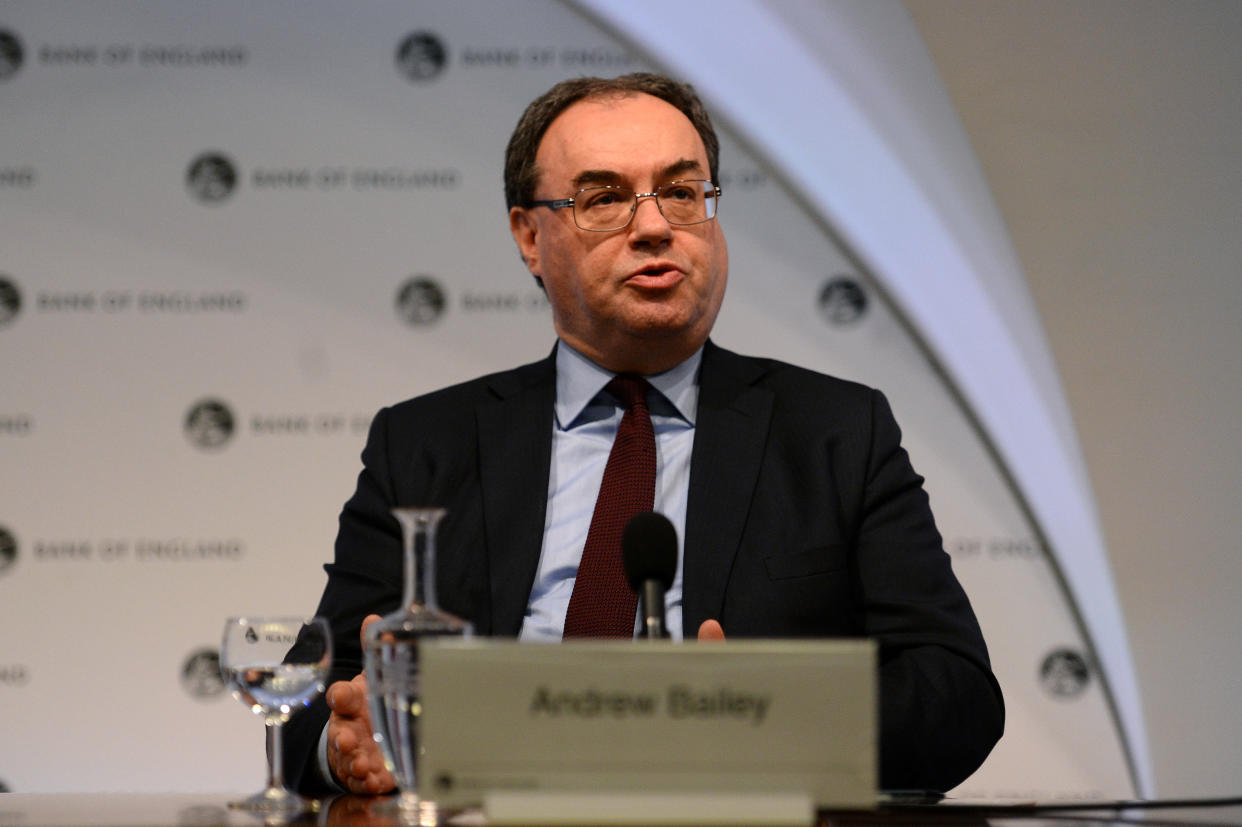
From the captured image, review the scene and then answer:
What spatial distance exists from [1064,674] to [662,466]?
206cm

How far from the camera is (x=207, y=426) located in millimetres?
3748

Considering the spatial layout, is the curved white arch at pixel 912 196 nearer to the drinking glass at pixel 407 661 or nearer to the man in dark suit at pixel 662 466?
the man in dark suit at pixel 662 466

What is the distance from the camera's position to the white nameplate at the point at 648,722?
99 cm

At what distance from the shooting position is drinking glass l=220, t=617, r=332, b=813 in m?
1.39

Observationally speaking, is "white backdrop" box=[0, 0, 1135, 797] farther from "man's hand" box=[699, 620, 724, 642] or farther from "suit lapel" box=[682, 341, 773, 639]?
"man's hand" box=[699, 620, 724, 642]

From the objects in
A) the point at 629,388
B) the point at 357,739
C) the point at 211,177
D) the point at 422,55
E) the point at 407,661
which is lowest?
the point at 357,739

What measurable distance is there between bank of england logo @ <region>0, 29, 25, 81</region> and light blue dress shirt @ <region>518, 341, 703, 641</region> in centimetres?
238

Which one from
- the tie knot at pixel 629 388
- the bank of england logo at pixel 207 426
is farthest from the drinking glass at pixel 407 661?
the bank of england logo at pixel 207 426

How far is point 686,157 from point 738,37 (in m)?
1.85

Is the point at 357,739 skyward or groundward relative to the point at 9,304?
groundward

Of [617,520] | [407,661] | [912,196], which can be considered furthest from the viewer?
[912,196]

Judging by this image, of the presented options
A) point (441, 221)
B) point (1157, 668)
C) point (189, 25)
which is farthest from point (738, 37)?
point (1157, 668)

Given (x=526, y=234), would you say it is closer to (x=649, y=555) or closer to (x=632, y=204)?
(x=632, y=204)

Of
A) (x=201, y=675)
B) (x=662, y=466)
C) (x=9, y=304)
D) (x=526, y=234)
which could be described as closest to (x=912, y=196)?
(x=526, y=234)
